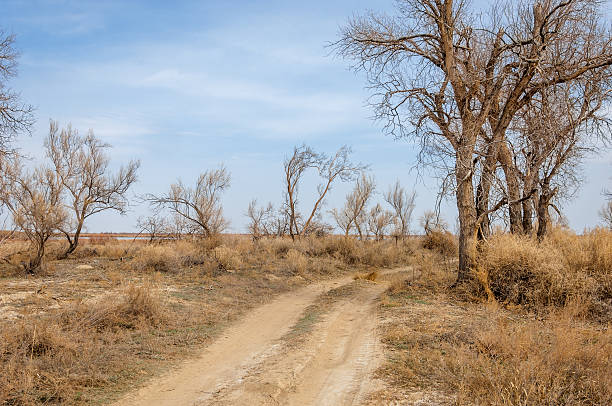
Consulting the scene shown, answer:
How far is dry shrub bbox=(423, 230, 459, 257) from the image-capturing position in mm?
28172

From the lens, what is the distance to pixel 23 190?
16.2 meters

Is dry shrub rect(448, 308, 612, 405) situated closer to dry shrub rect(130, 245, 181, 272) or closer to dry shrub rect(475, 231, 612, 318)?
dry shrub rect(475, 231, 612, 318)

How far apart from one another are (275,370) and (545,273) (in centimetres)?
711

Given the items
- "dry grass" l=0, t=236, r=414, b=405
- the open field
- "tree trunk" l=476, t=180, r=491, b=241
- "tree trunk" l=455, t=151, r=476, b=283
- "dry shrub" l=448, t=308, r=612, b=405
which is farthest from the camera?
"tree trunk" l=455, t=151, r=476, b=283

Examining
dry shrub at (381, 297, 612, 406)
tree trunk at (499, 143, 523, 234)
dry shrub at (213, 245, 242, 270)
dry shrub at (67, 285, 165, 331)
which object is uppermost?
tree trunk at (499, 143, 523, 234)

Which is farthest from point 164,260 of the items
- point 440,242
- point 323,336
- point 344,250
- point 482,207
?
point 440,242

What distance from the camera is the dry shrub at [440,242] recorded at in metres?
28.2

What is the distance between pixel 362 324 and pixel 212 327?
321 cm

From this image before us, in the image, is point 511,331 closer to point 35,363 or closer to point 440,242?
point 35,363

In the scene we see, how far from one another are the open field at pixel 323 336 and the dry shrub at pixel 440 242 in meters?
14.0

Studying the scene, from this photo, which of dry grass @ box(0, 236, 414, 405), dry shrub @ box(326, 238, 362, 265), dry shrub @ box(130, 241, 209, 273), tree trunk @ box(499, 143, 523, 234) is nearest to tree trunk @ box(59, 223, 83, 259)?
dry grass @ box(0, 236, 414, 405)

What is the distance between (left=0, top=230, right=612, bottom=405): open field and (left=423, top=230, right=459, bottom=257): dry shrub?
14.0m

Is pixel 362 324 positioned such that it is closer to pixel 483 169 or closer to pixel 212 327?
pixel 212 327

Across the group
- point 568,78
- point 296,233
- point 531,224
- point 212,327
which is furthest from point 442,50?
point 296,233
